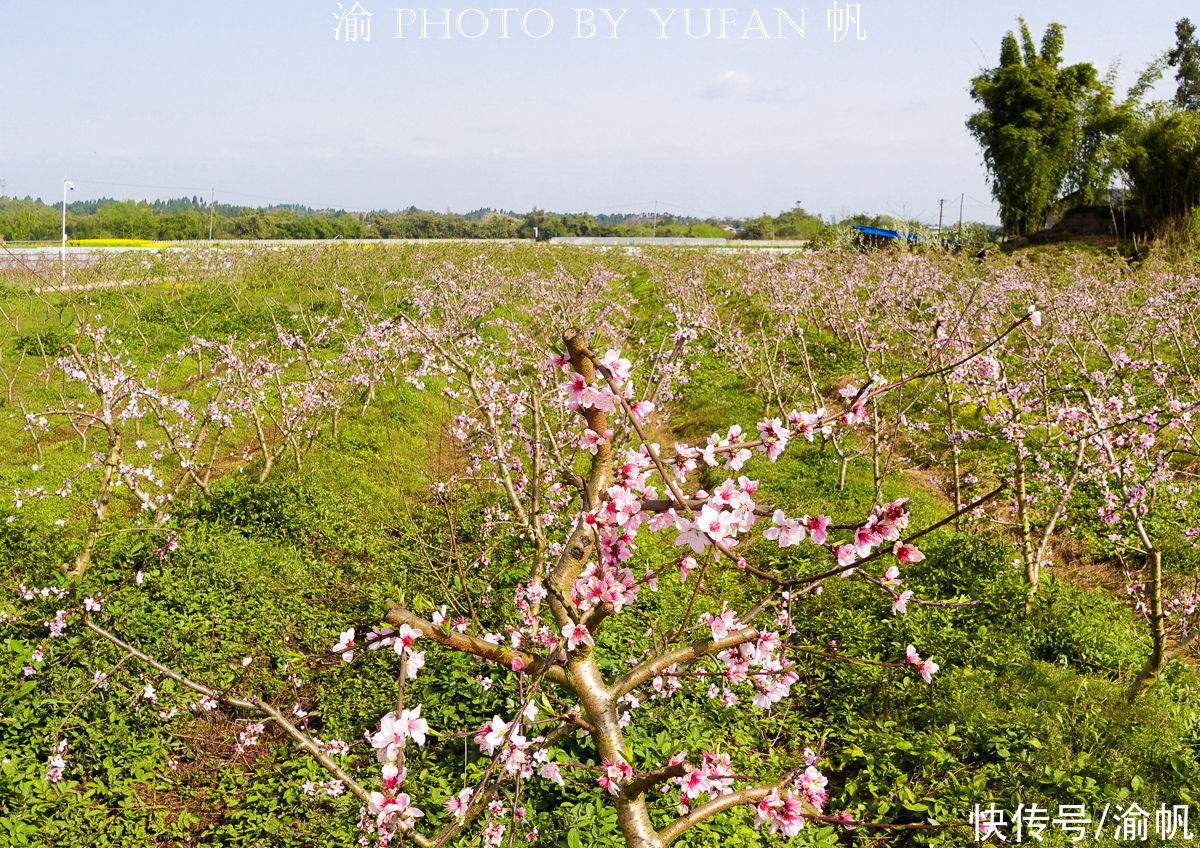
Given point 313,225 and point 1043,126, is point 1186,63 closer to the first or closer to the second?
point 1043,126

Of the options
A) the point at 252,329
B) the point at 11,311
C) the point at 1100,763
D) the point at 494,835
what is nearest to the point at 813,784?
the point at 494,835

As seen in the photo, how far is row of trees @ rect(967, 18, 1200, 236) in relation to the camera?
81.8ft

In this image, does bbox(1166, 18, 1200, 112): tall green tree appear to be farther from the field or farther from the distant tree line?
the field

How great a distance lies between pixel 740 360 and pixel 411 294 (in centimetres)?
860

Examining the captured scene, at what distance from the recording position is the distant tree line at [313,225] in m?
A: 46.7

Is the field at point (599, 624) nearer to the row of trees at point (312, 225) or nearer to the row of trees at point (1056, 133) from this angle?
the row of trees at point (1056, 133)

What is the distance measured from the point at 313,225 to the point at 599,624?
2541 inches

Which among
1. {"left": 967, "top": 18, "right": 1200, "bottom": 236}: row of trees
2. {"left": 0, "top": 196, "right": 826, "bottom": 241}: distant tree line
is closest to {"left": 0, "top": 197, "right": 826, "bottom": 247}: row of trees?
{"left": 0, "top": 196, "right": 826, "bottom": 241}: distant tree line

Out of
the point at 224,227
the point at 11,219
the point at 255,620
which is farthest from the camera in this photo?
the point at 224,227

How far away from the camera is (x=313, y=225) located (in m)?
60.3

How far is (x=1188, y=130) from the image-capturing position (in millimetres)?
22344

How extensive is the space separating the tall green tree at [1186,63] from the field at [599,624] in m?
44.9

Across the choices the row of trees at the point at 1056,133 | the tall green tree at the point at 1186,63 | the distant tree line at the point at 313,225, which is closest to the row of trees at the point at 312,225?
the distant tree line at the point at 313,225

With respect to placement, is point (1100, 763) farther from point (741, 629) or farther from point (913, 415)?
point (913, 415)
